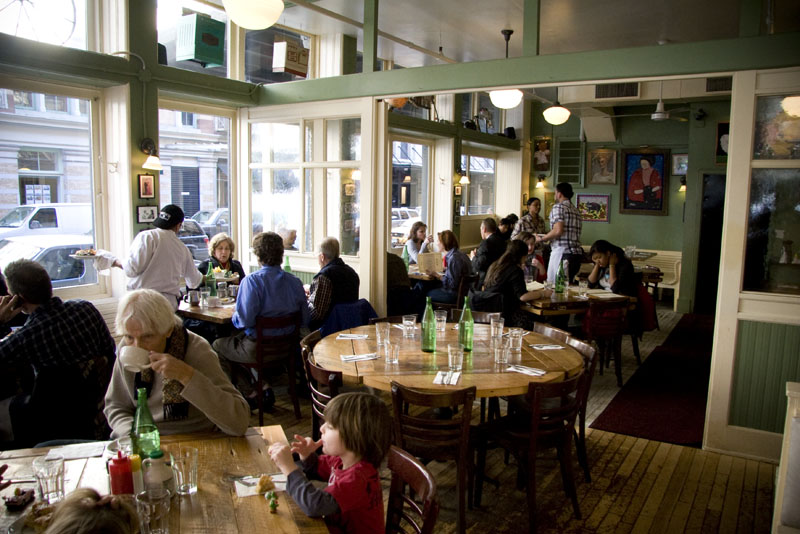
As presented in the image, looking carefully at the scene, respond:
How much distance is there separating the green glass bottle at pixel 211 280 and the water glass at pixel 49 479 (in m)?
3.51

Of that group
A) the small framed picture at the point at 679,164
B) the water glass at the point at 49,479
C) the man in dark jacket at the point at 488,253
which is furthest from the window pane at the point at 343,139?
the small framed picture at the point at 679,164

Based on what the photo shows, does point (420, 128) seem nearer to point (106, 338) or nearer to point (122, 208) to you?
point (122, 208)

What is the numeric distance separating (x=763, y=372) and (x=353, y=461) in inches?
132

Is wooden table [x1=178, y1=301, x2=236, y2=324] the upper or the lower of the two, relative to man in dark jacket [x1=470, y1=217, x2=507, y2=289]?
lower

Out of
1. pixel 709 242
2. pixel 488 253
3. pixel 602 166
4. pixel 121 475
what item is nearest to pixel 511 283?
pixel 488 253

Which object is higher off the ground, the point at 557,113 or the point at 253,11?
the point at 557,113

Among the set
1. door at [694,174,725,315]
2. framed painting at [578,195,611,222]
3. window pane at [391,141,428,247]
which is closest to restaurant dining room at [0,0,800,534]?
door at [694,174,725,315]

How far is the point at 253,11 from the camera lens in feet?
11.6

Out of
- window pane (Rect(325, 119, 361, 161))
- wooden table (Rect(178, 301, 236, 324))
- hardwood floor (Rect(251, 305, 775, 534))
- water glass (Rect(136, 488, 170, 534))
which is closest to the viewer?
water glass (Rect(136, 488, 170, 534))

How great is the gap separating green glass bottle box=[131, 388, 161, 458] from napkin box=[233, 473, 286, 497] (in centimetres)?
30

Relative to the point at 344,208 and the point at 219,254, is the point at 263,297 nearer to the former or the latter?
the point at 219,254

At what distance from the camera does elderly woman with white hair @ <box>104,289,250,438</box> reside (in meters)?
2.40

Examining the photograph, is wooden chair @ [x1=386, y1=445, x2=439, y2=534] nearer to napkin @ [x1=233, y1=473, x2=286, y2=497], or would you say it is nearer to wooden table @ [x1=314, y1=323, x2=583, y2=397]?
napkin @ [x1=233, y1=473, x2=286, y2=497]

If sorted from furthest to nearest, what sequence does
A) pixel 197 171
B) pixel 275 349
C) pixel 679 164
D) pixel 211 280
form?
pixel 679 164 → pixel 197 171 → pixel 211 280 → pixel 275 349
